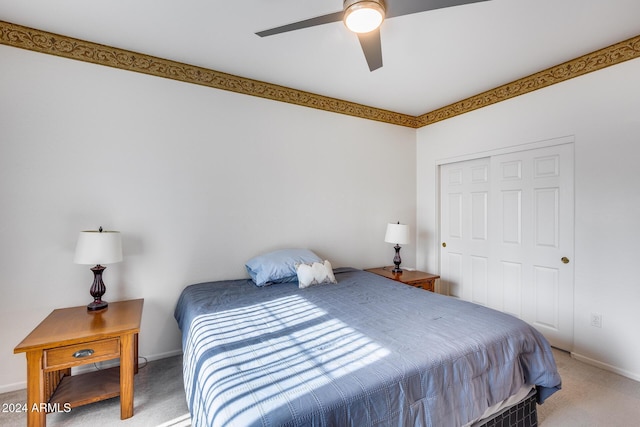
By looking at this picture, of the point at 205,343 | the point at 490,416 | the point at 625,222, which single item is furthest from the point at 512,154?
the point at 205,343

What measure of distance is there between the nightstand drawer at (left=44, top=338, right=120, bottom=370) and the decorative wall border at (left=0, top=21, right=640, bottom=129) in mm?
2127

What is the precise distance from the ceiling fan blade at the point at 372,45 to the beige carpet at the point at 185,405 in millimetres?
2609

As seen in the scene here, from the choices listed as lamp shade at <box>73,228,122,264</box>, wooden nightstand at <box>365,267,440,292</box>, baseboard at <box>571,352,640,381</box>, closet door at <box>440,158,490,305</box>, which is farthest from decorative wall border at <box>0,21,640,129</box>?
baseboard at <box>571,352,640,381</box>

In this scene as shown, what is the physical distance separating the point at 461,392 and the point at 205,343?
4.11 feet

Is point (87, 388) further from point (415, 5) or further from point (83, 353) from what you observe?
point (415, 5)

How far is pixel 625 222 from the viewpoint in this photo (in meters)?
2.28

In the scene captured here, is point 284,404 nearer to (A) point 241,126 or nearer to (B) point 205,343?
(B) point 205,343

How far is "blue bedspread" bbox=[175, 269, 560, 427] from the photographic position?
3.34 ft

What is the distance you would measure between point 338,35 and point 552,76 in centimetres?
216

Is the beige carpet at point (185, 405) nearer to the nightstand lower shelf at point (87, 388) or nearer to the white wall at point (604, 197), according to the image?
the nightstand lower shelf at point (87, 388)

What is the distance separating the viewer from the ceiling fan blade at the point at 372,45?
1.72m

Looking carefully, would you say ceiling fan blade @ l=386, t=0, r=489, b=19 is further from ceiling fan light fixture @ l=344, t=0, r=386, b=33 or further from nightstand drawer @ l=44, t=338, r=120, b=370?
nightstand drawer @ l=44, t=338, r=120, b=370

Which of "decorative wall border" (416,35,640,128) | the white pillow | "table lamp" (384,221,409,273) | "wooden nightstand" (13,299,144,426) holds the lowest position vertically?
"wooden nightstand" (13,299,144,426)

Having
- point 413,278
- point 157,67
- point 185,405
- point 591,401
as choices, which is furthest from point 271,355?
point 157,67
